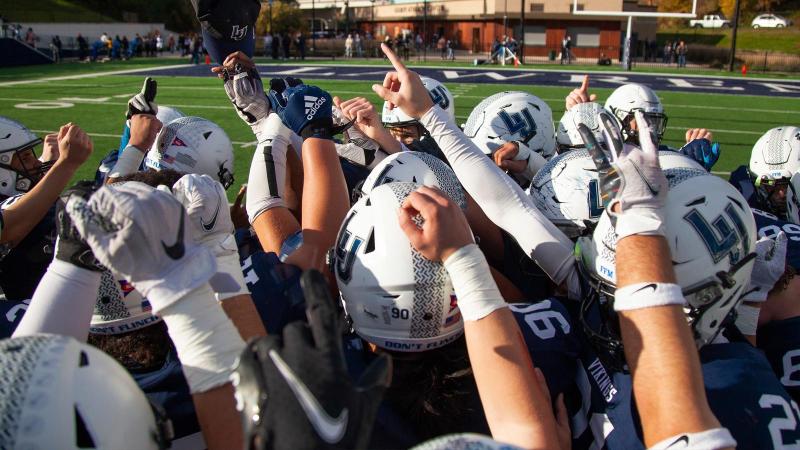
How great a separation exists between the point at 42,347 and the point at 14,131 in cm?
305

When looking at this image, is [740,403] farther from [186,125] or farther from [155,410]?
[186,125]

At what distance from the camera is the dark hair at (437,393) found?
203 cm

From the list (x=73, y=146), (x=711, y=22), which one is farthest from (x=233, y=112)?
(x=711, y=22)

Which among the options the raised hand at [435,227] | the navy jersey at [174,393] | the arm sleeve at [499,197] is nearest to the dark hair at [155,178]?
the navy jersey at [174,393]

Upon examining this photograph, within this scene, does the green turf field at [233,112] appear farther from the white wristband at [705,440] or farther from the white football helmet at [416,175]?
the white wristband at [705,440]

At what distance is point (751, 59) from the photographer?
99.6 ft

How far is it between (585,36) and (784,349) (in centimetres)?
4714

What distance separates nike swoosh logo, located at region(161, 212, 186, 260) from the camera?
1546 mm

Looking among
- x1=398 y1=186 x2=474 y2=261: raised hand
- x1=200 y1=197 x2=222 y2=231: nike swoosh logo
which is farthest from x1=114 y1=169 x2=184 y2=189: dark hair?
x1=398 y1=186 x2=474 y2=261: raised hand

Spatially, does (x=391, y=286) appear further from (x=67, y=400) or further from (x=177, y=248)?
(x=67, y=400)

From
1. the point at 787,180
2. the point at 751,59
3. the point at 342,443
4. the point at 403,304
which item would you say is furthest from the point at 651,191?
the point at 751,59

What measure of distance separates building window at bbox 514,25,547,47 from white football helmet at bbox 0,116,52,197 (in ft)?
151

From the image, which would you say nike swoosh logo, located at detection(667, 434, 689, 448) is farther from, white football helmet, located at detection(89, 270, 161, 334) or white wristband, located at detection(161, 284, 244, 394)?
white football helmet, located at detection(89, 270, 161, 334)

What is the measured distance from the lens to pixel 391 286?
2.03 m
